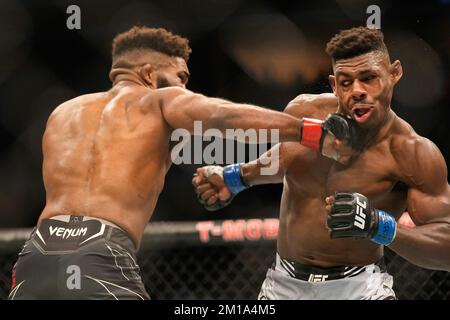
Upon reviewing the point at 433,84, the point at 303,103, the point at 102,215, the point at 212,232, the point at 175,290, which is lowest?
the point at 175,290

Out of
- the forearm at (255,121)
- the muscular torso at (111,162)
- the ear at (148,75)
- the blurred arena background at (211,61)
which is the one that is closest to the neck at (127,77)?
the ear at (148,75)

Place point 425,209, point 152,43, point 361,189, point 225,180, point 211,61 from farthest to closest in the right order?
point 211,61, point 225,180, point 152,43, point 361,189, point 425,209

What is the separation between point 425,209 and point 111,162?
100 centimetres

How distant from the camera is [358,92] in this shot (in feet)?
7.18

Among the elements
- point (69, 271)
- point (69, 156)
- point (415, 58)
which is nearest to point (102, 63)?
point (415, 58)

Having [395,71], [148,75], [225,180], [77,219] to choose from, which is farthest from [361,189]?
[77,219]

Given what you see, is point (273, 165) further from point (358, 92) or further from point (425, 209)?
point (425, 209)

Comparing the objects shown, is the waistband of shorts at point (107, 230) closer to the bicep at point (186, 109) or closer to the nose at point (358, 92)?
the bicep at point (186, 109)

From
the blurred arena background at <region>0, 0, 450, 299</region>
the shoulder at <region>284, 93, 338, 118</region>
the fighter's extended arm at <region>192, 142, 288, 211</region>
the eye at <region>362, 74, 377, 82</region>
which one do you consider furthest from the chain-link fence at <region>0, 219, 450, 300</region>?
A: the eye at <region>362, 74, 377, 82</region>

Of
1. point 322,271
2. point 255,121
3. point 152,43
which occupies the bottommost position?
point 322,271

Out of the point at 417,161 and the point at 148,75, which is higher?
the point at 148,75
